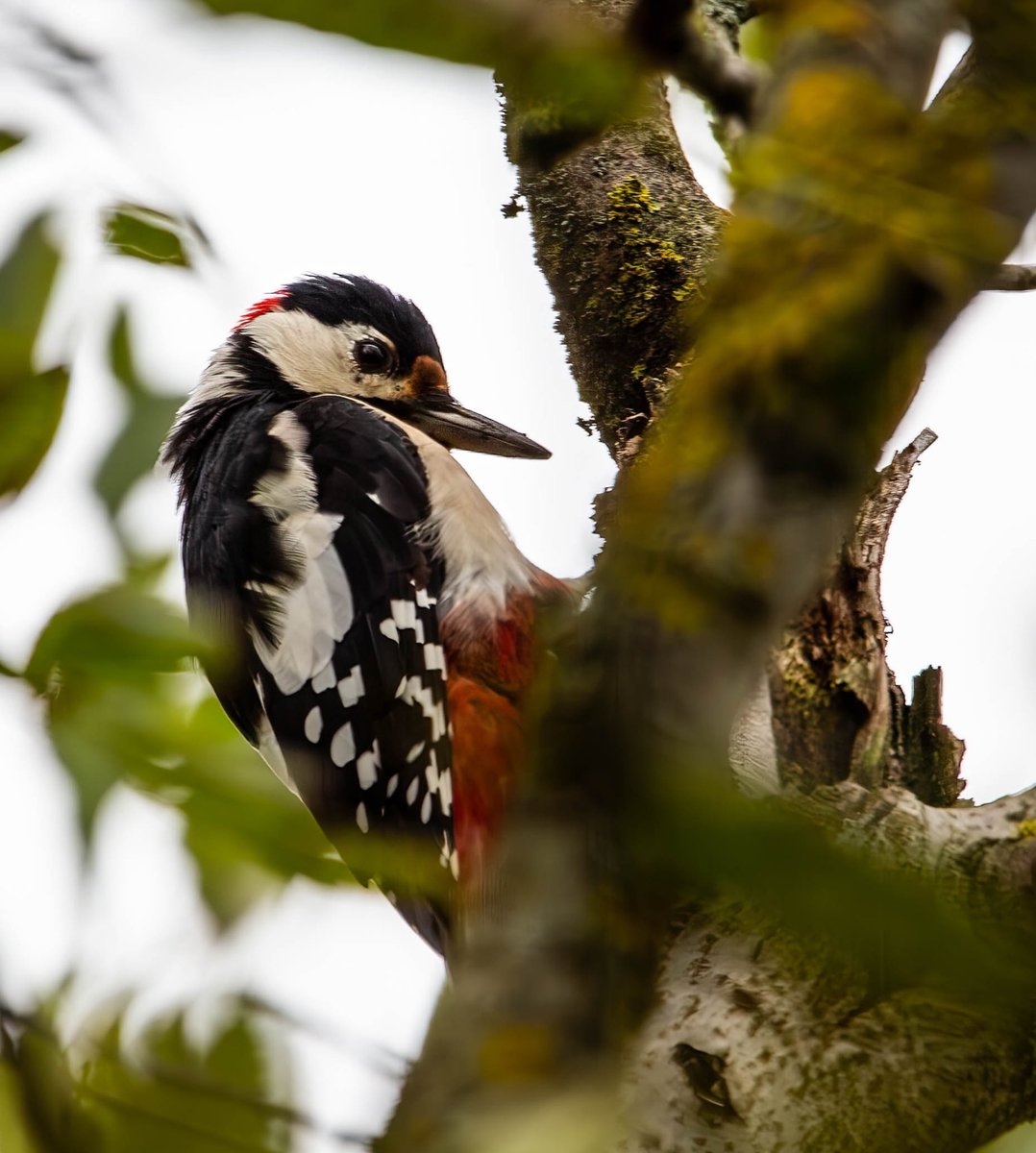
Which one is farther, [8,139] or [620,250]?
[620,250]

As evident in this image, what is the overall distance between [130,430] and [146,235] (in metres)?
0.41

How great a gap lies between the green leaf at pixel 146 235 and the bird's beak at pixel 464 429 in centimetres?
194

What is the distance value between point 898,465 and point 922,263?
173cm

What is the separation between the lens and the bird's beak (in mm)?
2988

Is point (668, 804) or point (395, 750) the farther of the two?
point (395, 750)

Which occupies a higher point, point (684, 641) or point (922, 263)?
point (922, 263)

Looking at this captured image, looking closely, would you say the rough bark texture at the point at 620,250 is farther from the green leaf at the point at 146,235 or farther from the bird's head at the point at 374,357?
the green leaf at the point at 146,235

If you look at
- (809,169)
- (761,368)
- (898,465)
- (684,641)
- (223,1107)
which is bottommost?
(223,1107)

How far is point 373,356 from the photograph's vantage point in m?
3.11

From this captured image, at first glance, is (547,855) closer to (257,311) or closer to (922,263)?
(922,263)

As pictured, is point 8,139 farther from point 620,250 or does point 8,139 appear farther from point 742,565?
point 620,250

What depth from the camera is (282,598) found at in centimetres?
253

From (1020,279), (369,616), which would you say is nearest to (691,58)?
(1020,279)

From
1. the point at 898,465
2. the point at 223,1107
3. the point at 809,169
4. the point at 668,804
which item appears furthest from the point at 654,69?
the point at 898,465
